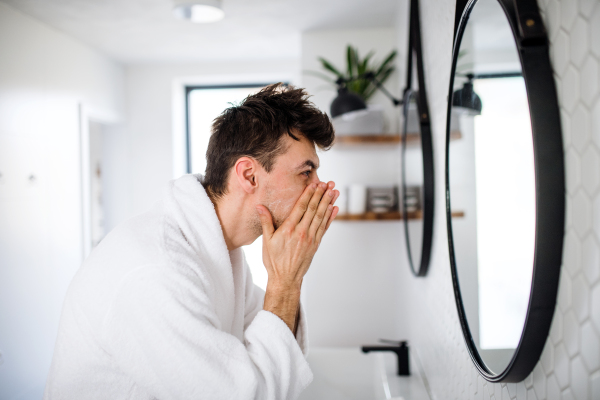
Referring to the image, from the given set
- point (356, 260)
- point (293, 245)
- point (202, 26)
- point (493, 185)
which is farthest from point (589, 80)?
point (202, 26)

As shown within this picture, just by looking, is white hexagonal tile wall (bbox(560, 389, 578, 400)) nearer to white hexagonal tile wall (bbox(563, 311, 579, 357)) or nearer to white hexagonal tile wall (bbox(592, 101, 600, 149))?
white hexagonal tile wall (bbox(563, 311, 579, 357))

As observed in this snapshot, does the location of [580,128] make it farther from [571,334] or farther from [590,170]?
[571,334]

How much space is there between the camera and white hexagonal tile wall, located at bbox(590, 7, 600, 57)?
0.37 meters

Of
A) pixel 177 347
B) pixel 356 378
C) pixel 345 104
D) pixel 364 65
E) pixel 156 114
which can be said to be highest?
pixel 364 65

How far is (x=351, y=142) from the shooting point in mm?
2090

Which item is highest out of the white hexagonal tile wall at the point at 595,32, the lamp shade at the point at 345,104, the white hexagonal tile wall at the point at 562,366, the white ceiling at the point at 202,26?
the white ceiling at the point at 202,26

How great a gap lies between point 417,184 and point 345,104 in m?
0.66

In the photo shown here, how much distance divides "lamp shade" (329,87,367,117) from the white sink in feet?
3.62

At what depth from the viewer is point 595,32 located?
14.7 inches

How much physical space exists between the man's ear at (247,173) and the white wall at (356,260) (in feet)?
4.49

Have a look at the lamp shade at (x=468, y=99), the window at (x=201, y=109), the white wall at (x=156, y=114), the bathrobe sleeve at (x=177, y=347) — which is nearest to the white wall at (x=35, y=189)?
the white wall at (x=156, y=114)

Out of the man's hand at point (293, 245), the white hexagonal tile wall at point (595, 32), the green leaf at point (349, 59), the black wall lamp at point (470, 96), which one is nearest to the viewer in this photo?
the white hexagonal tile wall at point (595, 32)

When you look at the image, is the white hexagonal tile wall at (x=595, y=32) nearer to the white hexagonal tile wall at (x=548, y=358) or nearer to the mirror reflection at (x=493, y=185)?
the mirror reflection at (x=493, y=185)

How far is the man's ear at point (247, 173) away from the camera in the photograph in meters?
0.96
